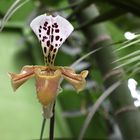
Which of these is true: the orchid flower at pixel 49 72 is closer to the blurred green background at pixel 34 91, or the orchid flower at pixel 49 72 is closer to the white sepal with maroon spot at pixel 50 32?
the white sepal with maroon spot at pixel 50 32

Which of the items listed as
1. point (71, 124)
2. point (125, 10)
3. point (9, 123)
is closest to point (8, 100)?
point (9, 123)

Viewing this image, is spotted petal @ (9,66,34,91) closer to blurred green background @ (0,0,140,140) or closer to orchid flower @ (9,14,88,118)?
orchid flower @ (9,14,88,118)

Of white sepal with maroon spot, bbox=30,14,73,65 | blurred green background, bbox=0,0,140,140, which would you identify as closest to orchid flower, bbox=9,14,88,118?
white sepal with maroon spot, bbox=30,14,73,65

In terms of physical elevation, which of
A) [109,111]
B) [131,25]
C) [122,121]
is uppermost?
[131,25]

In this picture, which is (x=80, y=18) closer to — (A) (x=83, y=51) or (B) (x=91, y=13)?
(B) (x=91, y=13)

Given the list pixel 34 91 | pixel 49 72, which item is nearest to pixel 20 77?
pixel 49 72

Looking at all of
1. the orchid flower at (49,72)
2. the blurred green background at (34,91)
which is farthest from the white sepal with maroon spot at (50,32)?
the blurred green background at (34,91)

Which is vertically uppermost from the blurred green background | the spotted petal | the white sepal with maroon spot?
the blurred green background

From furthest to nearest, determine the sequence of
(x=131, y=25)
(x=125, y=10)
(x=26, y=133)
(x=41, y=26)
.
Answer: (x=26, y=133) → (x=131, y=25) → (x=125, y=10) → (x=41, y=26)
